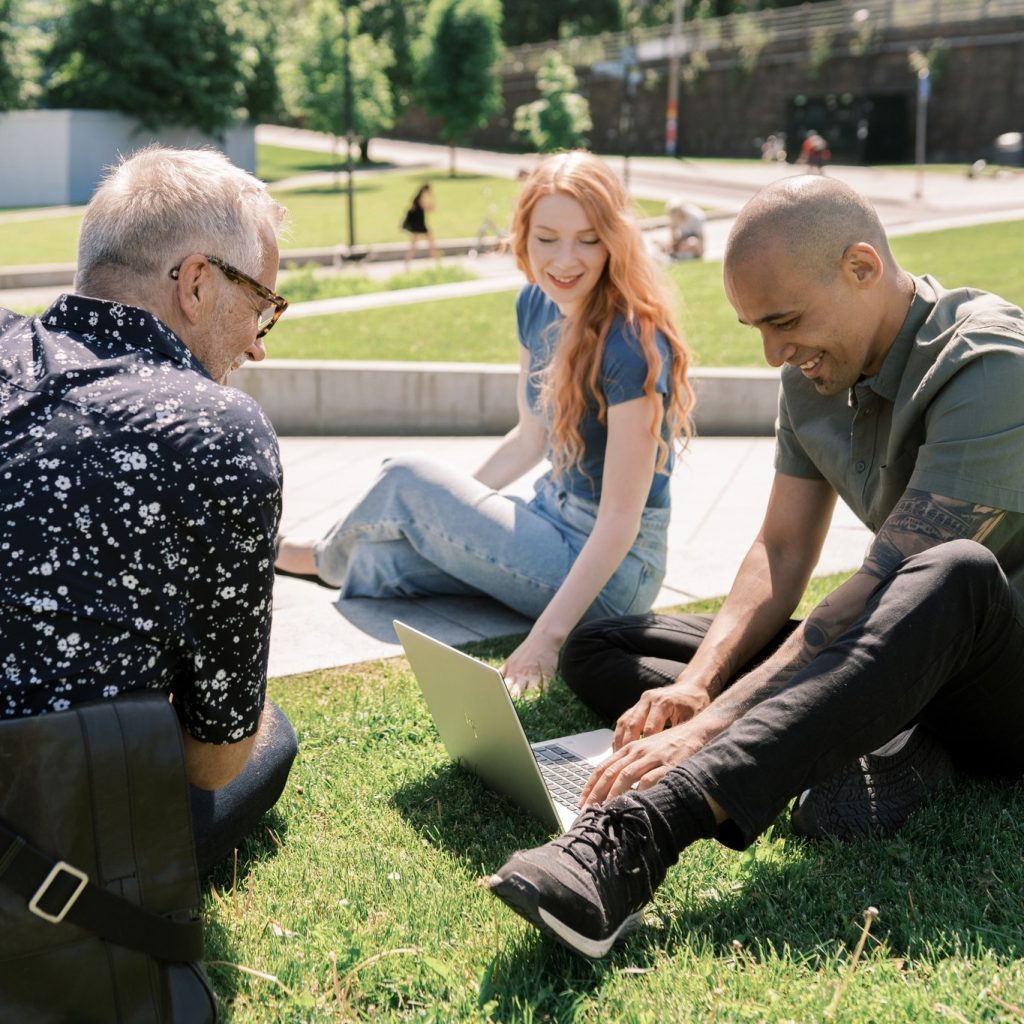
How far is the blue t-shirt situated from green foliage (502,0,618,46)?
215ft

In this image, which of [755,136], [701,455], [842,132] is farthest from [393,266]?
[755,136]


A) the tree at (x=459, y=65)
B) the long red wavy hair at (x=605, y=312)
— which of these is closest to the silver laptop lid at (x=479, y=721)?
the long red wavy hair at (x=605, y=312)

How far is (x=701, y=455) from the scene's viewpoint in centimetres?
755

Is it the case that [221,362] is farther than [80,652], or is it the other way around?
[221,362]

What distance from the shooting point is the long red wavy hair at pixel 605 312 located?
13.1 ft

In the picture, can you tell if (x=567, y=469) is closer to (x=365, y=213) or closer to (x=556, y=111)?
(x=365, y=213)

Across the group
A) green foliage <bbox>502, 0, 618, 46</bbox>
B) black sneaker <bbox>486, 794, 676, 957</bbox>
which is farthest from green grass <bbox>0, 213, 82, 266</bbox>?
green foliage <bbox>502, 0, 618, 46</bbox>

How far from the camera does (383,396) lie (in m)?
8.70

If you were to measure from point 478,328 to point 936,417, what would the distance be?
841 centimetres

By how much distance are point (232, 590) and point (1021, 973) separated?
57.8 inches

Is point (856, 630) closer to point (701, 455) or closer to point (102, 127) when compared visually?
point (701, 455)

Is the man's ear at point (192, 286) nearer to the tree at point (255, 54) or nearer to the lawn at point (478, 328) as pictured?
the lawn at point (478, 328)

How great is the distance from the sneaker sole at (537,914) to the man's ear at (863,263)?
4.99ft

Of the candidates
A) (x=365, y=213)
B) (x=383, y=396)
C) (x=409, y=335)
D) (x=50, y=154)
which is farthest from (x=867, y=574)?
(x=50, y=154)
